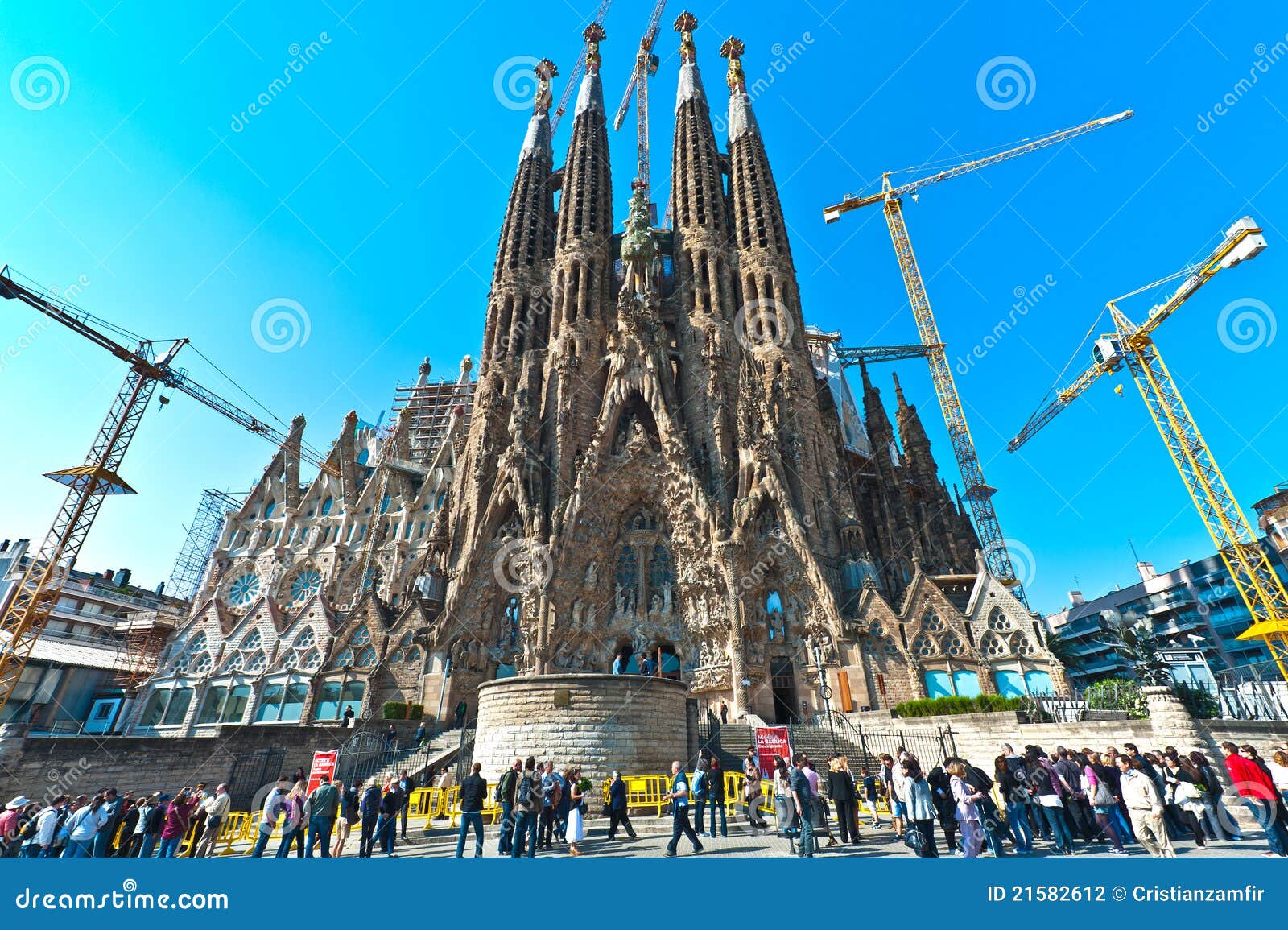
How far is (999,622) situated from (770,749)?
17.6 meters

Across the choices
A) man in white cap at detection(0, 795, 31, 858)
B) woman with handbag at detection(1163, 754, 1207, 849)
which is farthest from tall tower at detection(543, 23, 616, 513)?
woman with handbag at detection(1163, 754, 1207, 849)

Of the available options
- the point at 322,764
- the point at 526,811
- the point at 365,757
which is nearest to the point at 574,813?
the point at 526,811

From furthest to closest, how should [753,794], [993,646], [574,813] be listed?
[993,646] → [753,794] → [574,813]

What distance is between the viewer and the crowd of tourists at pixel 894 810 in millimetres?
7504

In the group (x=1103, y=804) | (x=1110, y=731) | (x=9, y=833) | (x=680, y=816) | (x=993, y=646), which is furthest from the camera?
(x=993, y=646)

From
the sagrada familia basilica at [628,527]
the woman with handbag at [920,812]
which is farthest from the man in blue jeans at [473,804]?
the sagrada familia basilica at [628,527]

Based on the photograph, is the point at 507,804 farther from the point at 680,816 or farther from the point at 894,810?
the point at 894,810

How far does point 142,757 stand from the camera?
16.9 metres

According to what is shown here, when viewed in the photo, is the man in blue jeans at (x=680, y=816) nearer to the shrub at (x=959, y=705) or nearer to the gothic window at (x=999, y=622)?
the shrub at (x=959, y=705)

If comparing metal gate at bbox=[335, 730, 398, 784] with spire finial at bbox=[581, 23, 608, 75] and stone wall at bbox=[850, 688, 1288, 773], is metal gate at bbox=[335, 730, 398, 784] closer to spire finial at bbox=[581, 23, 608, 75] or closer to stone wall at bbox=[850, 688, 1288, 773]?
stone wall at bbox=[850, 688, 1288, 773]

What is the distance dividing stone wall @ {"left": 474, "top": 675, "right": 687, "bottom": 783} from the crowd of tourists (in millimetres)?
3032

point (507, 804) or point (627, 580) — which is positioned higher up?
point (627, 580)

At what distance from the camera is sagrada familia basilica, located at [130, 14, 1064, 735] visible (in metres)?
26.0
